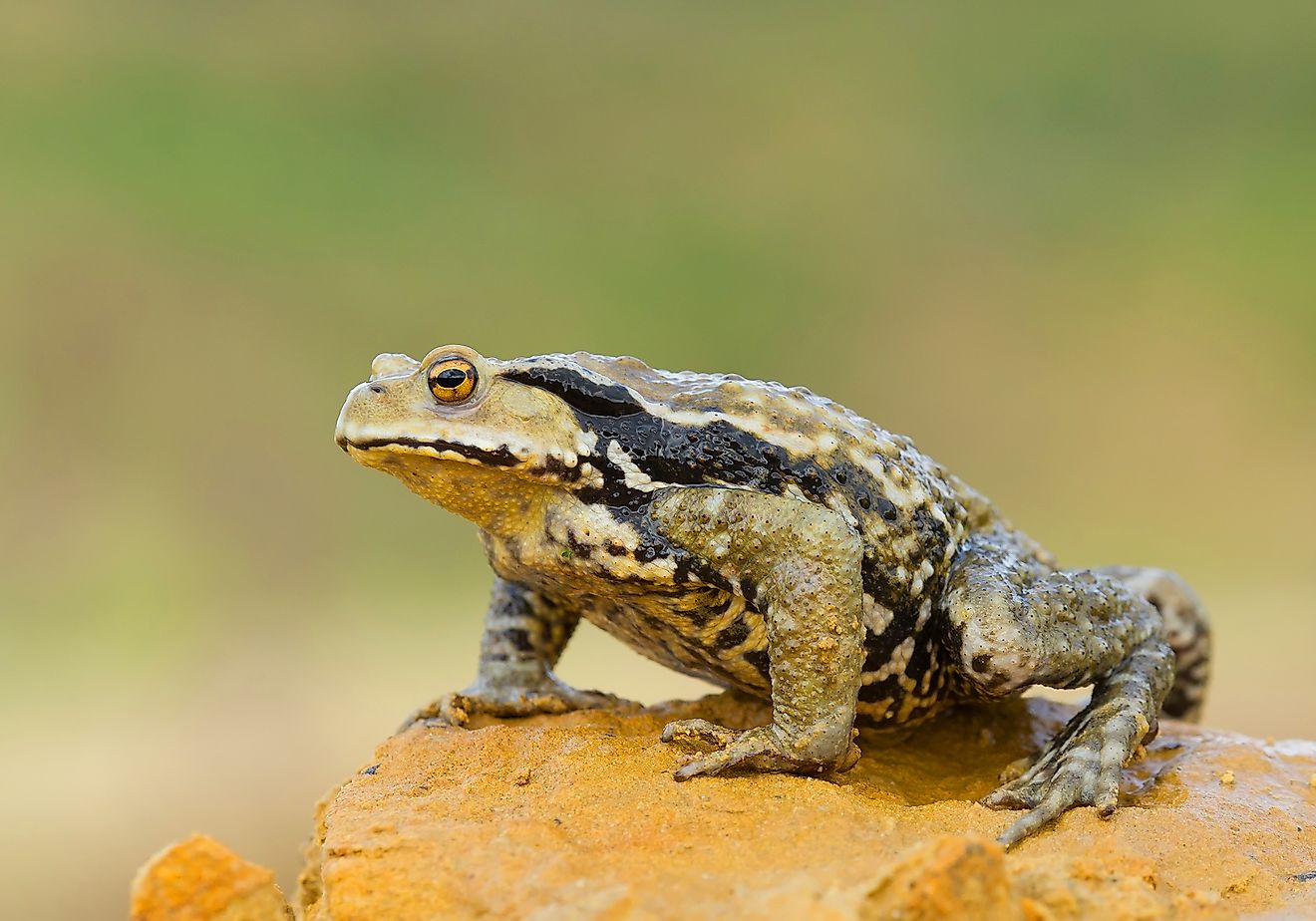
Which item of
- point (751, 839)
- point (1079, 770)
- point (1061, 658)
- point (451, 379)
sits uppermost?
point (451, 379)

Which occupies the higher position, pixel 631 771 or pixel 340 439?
pixel 340 439

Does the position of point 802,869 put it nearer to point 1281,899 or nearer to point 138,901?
point 1281,899

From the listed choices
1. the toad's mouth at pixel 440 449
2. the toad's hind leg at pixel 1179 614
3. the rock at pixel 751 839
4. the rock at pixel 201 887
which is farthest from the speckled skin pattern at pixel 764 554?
the rock at pixel 201 887

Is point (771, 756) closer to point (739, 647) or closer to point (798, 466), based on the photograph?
point (739, 647)

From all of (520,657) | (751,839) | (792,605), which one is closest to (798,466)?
(792,605)

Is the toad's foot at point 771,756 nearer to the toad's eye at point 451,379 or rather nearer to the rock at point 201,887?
the rock at point 201,887

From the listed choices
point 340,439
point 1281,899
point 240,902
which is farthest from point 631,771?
point 1281,899

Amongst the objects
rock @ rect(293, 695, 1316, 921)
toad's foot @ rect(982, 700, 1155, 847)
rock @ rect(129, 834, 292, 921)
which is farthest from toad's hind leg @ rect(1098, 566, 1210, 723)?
rock @ rect(129, 834, 292, 921)
